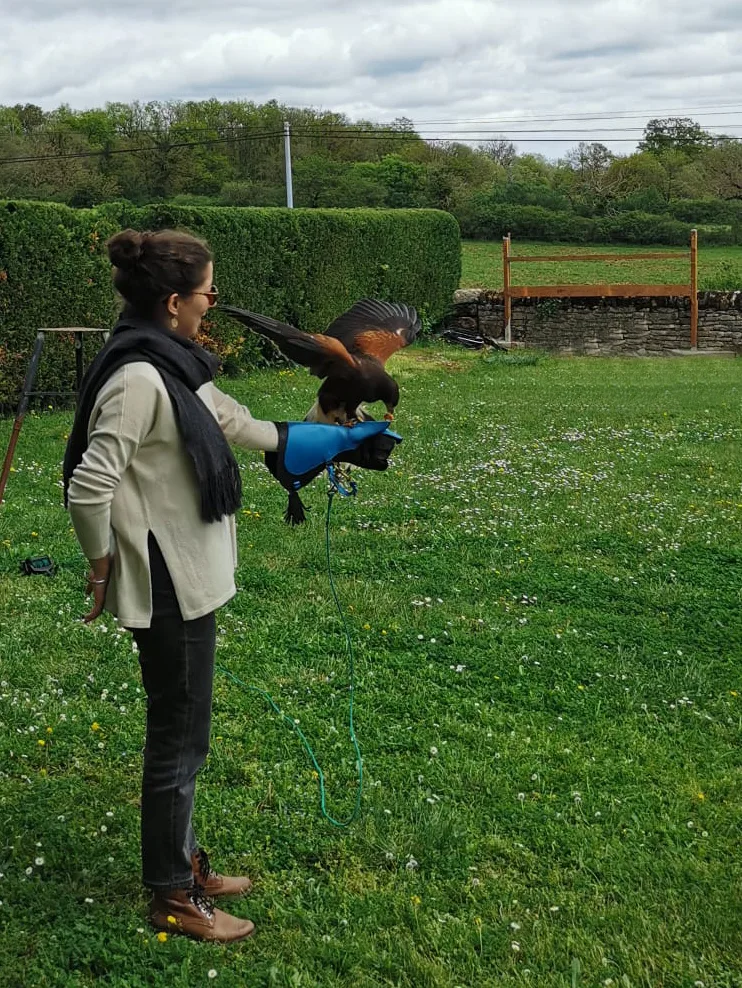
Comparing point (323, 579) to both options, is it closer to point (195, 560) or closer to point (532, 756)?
point (532, 756)

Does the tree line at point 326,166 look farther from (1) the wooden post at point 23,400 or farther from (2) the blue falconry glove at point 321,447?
(2) the blue falconry glove at point 321,447

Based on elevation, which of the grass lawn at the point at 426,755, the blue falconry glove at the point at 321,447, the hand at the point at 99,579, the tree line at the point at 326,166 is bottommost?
the grass lawn at the point at 426,755

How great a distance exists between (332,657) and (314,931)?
6.58 ft

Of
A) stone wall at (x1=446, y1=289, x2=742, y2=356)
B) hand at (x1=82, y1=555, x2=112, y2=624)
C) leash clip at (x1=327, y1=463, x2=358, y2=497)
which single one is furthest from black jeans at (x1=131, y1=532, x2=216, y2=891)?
stone wall at (x1=446, y1=289, x2=742, y2=356)

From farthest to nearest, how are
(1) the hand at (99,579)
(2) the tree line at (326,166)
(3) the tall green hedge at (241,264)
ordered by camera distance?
1. (2) the tree line at (326,166)
2. (3) the tall green hedge at (241,264)
3. (1) the hand at (99,579)

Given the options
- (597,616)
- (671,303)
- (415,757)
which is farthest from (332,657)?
(671,303)

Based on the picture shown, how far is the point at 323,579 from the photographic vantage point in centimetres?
612

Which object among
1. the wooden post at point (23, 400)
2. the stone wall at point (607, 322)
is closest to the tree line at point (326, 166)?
the stone wall at point (607, 322)

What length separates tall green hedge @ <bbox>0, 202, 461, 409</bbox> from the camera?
11.3 meters

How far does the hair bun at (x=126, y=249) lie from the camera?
264 cm

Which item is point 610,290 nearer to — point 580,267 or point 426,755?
point 580,267

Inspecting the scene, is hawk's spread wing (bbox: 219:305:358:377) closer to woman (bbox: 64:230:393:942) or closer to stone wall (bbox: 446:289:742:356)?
woman (bbox: 64:230:393:942)

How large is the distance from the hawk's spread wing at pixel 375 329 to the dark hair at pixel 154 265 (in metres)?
1.13

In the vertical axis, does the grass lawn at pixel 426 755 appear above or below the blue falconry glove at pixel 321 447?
below
